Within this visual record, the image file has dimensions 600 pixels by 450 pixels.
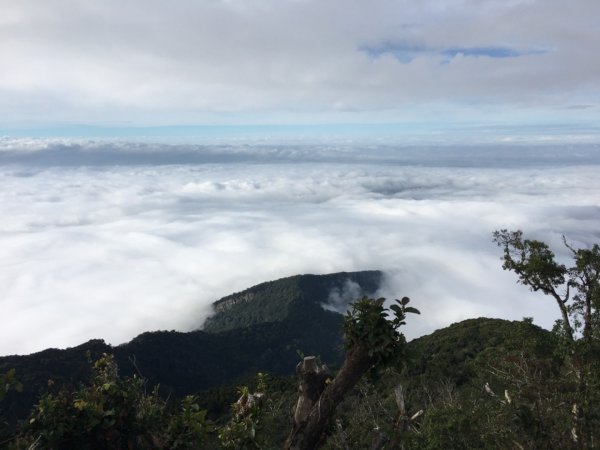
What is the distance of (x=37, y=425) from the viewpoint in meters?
5.86

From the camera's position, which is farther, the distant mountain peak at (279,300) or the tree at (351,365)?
the distant mountain peak at (279,300)

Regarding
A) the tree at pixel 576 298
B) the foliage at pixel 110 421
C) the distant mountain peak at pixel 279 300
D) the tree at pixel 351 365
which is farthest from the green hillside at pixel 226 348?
the foliage at pixel 110 421

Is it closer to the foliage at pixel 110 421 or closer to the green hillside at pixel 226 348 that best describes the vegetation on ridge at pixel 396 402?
the foliage at pixel 110 421

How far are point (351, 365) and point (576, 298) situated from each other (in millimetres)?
12318

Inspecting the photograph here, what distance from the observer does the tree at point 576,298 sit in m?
11.1

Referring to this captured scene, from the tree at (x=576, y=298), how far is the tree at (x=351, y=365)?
6.57 meters

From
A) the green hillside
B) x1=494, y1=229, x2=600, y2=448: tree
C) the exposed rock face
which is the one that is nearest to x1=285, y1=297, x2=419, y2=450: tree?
x1=494, y1=229, x2=600, y2=448: tree

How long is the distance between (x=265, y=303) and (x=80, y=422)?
137834mm

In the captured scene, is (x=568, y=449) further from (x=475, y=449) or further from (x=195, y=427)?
(x=195, y=427)

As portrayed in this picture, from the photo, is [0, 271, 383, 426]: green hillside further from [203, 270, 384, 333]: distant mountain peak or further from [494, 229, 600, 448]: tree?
[494, 229, 600, 448]: tree

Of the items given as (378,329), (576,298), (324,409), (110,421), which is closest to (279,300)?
(576,298)

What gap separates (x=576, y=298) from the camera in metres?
14.9

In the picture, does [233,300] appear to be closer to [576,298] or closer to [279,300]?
[279,300]

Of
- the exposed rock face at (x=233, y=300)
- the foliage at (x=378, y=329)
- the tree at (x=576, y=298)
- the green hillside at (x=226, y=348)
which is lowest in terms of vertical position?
the exposed rock face at (x=233, y=300)
